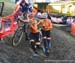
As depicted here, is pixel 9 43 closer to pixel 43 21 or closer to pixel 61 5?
pixel 43 21

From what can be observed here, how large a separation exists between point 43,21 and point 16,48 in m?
1.66

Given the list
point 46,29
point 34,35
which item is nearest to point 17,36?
point 34,35

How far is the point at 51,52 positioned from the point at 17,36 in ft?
5.62

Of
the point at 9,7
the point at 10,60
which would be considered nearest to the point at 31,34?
the point at 10,60

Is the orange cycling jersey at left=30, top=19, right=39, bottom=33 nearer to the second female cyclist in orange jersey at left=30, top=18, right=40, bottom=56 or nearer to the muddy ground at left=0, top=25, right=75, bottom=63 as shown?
the second female cyclist in orange jersey at left=30, top=18, right=40, bottom=56

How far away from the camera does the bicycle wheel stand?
19078mm

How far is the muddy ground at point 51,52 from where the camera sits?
17484 millimetres

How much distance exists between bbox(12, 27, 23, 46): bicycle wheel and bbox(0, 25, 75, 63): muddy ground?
211mm

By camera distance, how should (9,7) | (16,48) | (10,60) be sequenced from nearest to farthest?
(10,60), (16,48), (9,7)

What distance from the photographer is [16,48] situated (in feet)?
61.7

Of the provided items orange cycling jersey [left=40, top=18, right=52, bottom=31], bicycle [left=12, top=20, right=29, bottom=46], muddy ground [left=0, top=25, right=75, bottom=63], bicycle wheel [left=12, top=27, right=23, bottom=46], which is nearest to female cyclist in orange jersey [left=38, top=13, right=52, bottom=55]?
orange cycling jersey [left=40, top=18, right=52, bottom=31]

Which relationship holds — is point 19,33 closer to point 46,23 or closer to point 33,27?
point 33,27

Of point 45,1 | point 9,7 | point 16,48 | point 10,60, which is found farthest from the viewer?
point 45,1

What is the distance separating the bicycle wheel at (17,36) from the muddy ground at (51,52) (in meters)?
0.21
